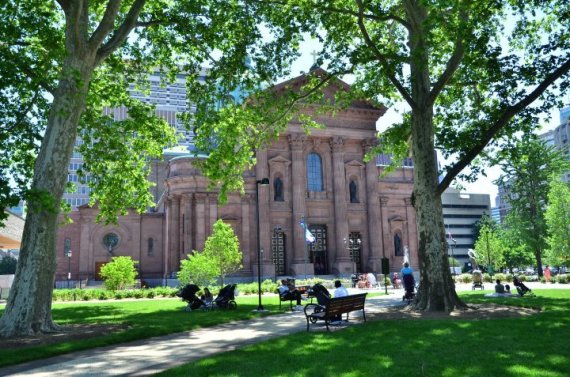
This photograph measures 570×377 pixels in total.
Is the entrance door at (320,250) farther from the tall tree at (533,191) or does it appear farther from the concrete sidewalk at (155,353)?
the concrete sidewalk at (155,353)

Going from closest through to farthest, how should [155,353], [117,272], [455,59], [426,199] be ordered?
[155,353], [426,199], [455,59], [117,272]

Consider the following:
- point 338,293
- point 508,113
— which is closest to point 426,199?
point 508,113

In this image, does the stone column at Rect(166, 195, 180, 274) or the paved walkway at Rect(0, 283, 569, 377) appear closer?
the paved walkway at Rect(0, 283, 569, 377)

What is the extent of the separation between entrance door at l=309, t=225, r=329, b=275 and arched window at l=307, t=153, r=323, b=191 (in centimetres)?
447

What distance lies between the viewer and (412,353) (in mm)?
9141

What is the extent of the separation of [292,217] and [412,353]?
4099cm

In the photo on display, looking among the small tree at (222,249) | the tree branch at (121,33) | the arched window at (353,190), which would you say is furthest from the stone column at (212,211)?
the tree branch at (121,33)

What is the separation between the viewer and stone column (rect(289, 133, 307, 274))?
4875 centimetres

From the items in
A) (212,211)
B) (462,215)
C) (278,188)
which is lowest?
(212,211)

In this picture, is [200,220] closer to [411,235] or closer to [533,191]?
[411,235]

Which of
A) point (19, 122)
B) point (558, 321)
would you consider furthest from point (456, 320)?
point (19, 122)

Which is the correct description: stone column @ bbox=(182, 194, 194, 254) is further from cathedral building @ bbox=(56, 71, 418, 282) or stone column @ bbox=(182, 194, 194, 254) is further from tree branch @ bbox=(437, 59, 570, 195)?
tree branch @ bbox=(437, 59, 570, 195)

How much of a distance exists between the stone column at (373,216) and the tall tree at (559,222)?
16.6 metres

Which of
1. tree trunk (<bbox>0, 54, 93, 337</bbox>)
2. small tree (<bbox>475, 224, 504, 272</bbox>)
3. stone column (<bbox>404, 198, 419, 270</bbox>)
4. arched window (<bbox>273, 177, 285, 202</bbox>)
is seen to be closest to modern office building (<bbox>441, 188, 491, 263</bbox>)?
small tree (<bbox>475, 224, 504, 272</bbox>)
